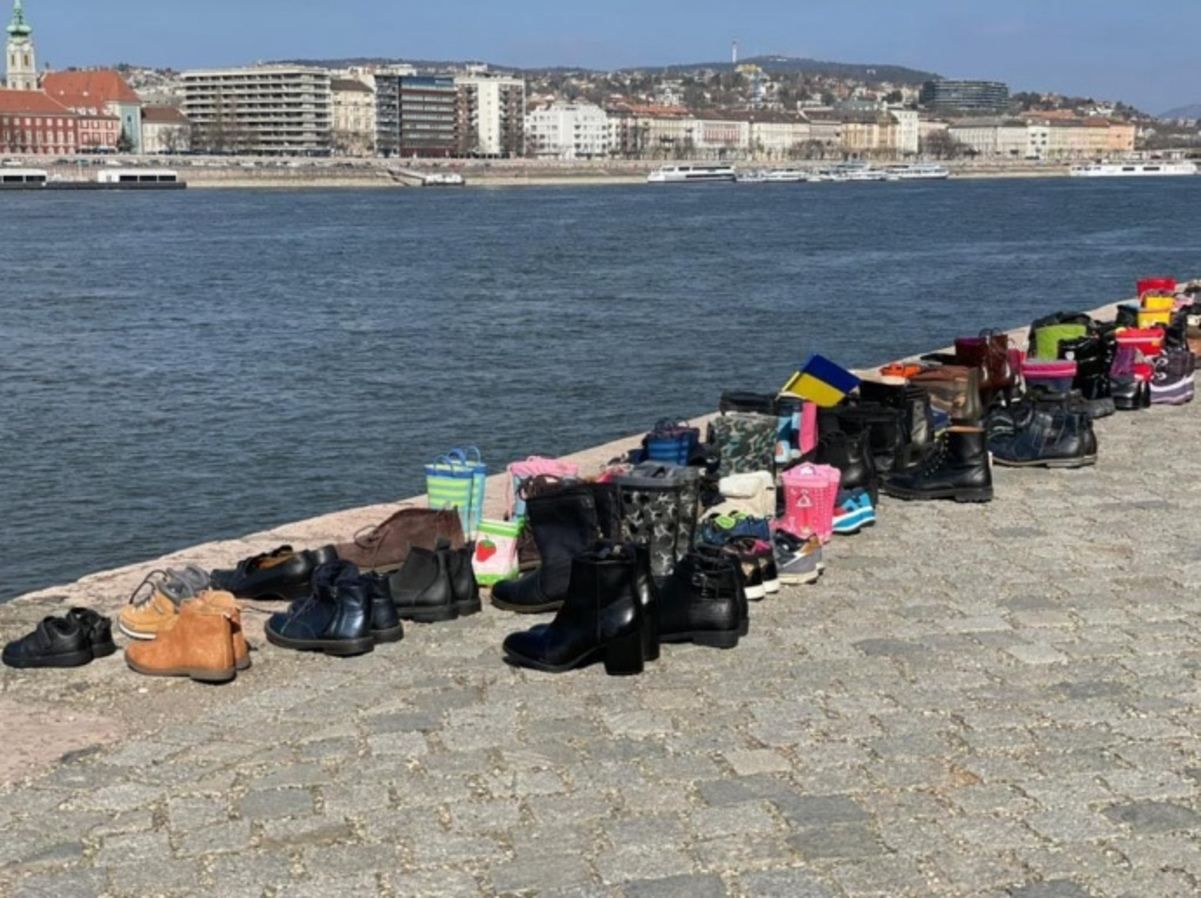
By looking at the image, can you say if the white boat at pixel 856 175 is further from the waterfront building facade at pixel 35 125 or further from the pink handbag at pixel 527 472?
the pink handbag at pixel 527 472

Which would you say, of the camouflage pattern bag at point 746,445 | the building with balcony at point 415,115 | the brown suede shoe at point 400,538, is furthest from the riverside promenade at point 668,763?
the building with balcony at point 415,115

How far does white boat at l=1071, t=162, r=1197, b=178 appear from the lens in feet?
545

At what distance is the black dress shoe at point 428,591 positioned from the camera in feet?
20.2

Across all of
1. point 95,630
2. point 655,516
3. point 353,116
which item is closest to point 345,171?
point 353,116

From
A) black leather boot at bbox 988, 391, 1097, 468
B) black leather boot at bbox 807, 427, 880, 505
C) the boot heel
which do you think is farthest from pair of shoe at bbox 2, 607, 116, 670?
black leather boot at bbox 988, 391, 1097, 468

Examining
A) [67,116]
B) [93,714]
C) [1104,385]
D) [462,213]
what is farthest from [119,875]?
[67,116]

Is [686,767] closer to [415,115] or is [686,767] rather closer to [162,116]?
[162,116]

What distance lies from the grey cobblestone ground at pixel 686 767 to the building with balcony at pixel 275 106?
159 m

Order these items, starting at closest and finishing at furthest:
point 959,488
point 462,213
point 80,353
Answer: point 959,488, point 80,353, point 462,213

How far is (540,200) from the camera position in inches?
4001

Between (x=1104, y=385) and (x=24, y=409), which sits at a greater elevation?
(x=1104, y=385)

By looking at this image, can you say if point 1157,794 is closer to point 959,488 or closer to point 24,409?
point 959,488

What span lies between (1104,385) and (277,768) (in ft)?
26.3

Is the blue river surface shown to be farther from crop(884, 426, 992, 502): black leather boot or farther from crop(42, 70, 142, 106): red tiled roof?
crop(42, 70, 142, 106): red tiled roof
